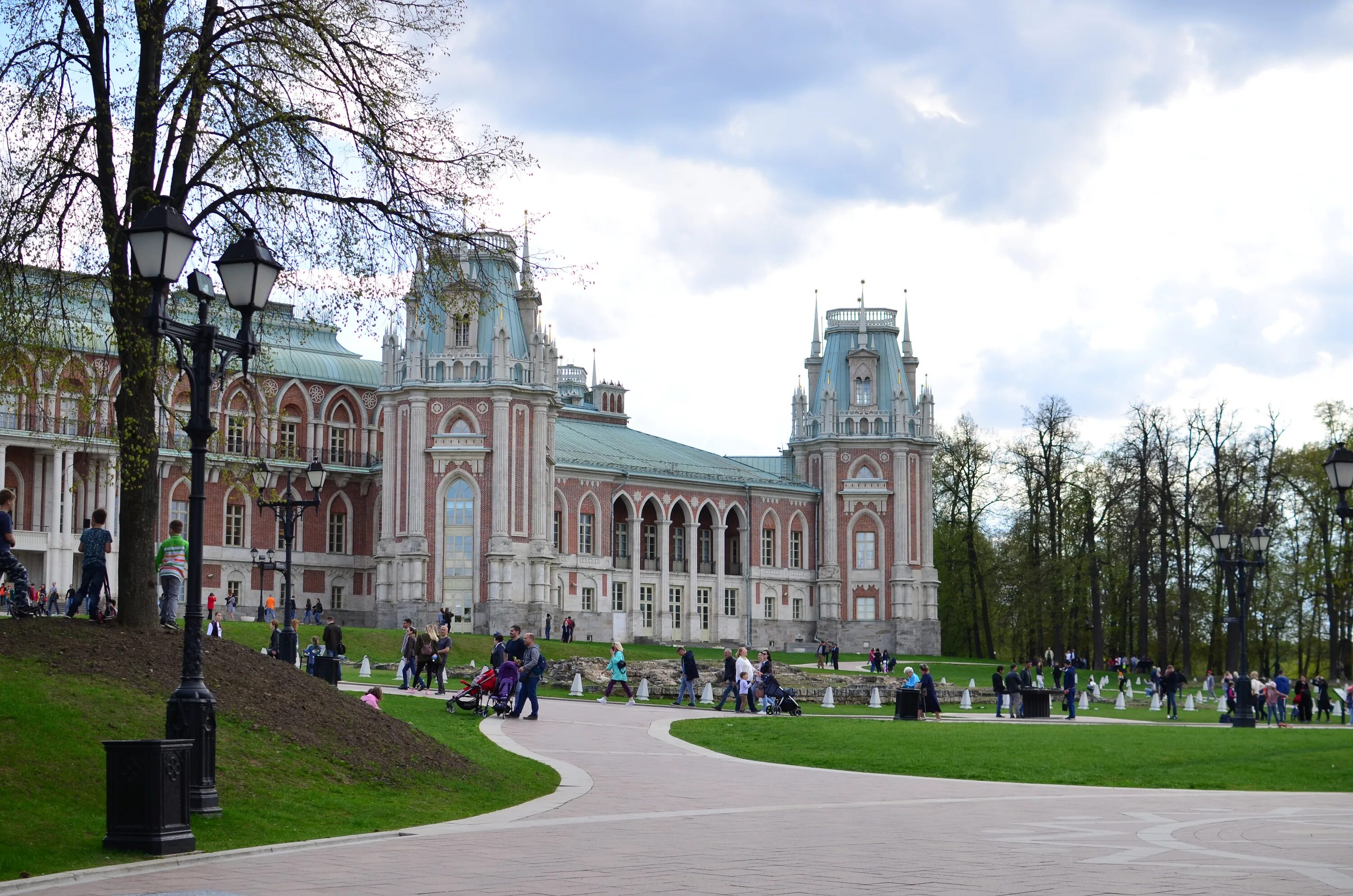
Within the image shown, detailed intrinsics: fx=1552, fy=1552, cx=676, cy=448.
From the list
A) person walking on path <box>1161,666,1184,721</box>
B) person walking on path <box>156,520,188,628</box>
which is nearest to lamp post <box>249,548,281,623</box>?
person walking on path <box>1161,666,1184,721</box>

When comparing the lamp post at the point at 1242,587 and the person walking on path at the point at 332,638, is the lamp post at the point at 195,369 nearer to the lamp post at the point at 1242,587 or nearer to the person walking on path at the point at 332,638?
the person walking on path at the point at 332,638

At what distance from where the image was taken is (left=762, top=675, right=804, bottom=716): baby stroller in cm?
3575

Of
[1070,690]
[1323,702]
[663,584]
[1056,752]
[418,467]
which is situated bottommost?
[1323,702]

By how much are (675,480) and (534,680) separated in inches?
1996

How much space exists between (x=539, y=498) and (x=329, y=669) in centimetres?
3677

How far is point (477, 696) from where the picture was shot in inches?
1137

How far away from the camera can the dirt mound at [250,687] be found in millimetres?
17078

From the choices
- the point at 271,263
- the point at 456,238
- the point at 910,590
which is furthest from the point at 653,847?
the point at 910,590

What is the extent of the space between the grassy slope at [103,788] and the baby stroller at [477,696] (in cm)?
1028

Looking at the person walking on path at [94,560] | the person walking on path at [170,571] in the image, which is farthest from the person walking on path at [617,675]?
the person walking on path at [94,560]

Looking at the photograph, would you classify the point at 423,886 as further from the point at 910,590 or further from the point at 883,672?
the point at 910,590

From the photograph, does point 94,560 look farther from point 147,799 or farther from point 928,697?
point 928,697

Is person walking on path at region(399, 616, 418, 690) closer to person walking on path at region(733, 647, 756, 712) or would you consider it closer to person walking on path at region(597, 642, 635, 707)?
person walking on path at region(597, 642, 635, 707)

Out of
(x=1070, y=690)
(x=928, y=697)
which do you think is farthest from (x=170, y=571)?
(x=1070, y=690)
